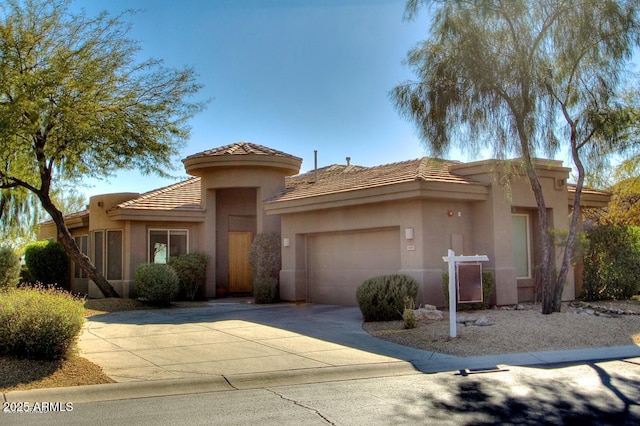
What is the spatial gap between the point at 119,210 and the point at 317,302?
7.21 m

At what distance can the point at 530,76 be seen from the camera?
42.3ft

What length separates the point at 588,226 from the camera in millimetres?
18672

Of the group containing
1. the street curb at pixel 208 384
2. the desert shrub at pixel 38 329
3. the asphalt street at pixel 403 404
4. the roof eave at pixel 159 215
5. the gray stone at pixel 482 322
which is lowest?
the asphalt street at pixel 403 404

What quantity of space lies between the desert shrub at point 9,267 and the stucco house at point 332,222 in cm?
238

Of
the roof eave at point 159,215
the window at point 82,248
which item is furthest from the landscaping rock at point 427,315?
the window at point 82,248

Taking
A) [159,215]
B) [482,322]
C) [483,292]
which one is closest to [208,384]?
[482,322]

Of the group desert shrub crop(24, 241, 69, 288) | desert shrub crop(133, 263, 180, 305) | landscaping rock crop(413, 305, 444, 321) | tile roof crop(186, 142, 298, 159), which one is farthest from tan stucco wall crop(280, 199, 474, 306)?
desert shrub crop(24, 241, 69, 288)

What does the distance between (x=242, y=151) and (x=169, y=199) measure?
10.8 ft

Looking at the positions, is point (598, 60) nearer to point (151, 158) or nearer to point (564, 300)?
point (564, 300)

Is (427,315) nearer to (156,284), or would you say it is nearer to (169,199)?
(156,284)

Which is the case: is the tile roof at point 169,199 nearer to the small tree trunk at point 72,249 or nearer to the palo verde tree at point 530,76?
the small tree trunk at point 72,249

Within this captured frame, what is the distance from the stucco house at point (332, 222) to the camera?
15.2 m

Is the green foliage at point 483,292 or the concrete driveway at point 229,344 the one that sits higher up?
the green foliage at point 483,292

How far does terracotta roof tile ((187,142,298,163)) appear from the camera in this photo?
20.8 metres
